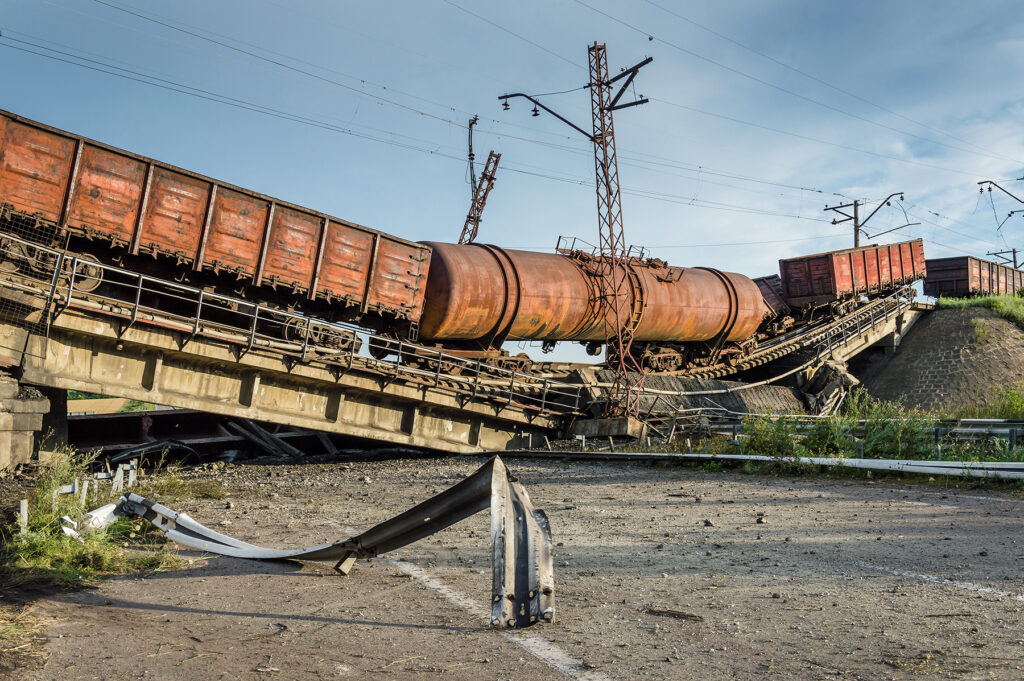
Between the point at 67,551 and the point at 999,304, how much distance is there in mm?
38055

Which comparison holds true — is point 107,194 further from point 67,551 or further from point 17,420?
point 67,551

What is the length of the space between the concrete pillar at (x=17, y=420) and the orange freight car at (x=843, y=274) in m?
28.6

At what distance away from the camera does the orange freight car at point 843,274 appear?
1179 inches

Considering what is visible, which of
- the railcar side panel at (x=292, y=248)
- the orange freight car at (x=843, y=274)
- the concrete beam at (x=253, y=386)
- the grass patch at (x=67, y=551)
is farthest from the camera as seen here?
the orange freight car at (x=843, y=274)

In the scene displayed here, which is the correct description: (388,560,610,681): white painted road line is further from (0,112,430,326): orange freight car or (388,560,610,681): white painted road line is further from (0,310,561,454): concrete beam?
(0,112,430,326): orange freight car

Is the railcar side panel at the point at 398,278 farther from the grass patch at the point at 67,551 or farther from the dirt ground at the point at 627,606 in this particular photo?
the grass patch at the point at 67,551

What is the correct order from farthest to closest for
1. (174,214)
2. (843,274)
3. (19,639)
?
(843,274)
(174,214)
(19,639)

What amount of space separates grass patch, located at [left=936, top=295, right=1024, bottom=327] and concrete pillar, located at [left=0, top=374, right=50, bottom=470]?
3674cm

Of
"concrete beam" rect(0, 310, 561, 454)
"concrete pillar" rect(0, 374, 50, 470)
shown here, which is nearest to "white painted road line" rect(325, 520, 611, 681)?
"concrete pillar" rect(0, 374, 50, 470)

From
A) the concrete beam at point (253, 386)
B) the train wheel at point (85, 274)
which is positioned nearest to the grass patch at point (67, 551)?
the concrete beam at point (253, 386)

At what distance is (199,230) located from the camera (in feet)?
45.9

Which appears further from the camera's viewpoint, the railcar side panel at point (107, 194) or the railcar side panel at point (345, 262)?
the railcar side panel at point (345, 262)

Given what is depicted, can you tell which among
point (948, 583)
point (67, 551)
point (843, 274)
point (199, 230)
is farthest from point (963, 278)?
point (67, 551)

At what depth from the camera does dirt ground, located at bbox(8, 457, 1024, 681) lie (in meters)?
3.43
